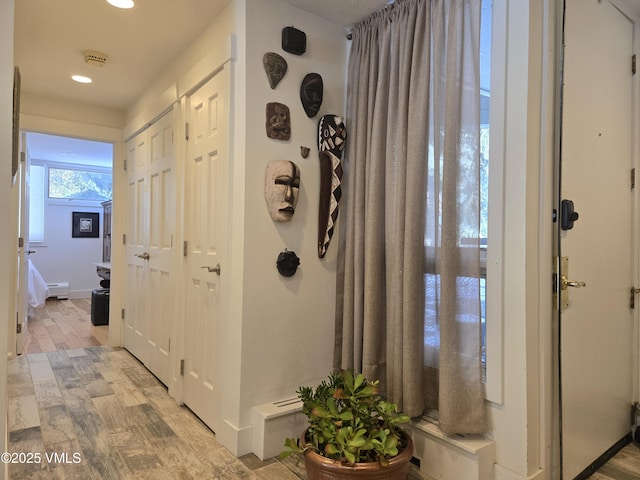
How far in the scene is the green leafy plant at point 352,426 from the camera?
1458mm

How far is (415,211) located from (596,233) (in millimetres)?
875

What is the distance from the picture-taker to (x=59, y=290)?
6699 mm

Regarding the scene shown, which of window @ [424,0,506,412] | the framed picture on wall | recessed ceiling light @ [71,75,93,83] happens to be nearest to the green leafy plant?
window @ [424,0,506,412]

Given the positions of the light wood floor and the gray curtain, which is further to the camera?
the light wood floor

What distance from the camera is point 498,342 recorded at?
1547mm

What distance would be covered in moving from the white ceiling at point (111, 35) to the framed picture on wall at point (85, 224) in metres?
4.15

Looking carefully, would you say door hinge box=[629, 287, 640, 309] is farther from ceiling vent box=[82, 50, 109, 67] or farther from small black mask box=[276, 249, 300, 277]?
ceiling vent box=[82, 50, 109, 67]

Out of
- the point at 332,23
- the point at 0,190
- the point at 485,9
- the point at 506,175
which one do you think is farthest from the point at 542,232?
the point at 0,190

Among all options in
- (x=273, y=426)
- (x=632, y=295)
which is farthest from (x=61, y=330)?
(x=632, y=295)

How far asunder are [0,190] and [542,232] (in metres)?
1.89

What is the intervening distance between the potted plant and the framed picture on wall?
680 centimetres

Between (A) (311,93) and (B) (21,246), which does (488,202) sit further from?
(B) (21,246)

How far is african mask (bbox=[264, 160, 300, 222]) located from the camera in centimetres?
196

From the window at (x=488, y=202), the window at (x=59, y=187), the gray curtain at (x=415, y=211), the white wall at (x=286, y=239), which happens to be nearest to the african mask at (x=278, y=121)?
the white wall at (x=286, y=239)
